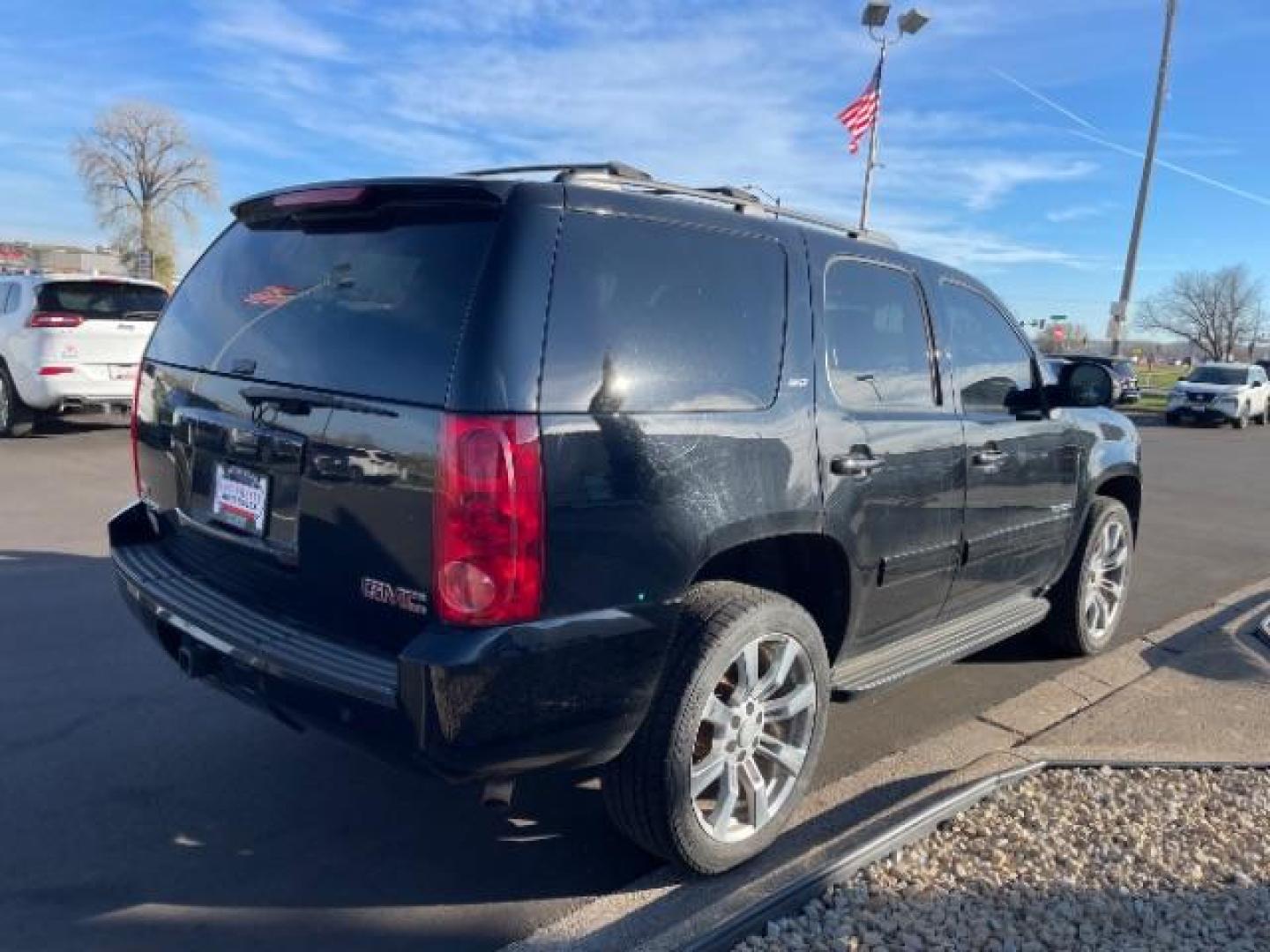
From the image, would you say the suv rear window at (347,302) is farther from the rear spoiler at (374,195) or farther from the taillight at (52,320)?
the taillight at (52,320)

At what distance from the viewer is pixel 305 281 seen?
299 cm

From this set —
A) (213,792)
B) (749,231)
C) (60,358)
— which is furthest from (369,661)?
(60,358)

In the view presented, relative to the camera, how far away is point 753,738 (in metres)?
3.15

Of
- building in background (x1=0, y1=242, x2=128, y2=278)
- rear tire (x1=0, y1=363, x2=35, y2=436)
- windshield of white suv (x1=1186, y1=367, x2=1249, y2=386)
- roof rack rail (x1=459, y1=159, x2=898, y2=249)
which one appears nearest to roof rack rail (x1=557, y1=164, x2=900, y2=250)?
roof rack rail (x1=459, y1=159, x2=898, y2=249)

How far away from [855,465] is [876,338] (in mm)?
596

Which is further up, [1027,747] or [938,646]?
[938,646]

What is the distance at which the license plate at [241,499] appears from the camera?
2.88 m

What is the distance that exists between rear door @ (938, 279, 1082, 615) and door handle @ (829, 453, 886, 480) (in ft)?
2.45

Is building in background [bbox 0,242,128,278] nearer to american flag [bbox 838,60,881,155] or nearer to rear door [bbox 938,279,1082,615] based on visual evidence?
american flag [bbox 838,60,881,155]

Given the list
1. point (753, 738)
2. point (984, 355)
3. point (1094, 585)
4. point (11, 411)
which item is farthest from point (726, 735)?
point (11, 411)

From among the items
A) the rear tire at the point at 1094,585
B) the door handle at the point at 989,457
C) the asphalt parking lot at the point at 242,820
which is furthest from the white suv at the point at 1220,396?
the door handle at the point at 989,457

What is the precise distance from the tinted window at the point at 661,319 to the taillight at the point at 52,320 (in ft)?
31.4

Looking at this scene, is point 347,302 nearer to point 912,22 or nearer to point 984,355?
point 984,355

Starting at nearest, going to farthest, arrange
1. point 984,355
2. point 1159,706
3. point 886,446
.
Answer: point 886,446
point 984,355
point 1159,706
